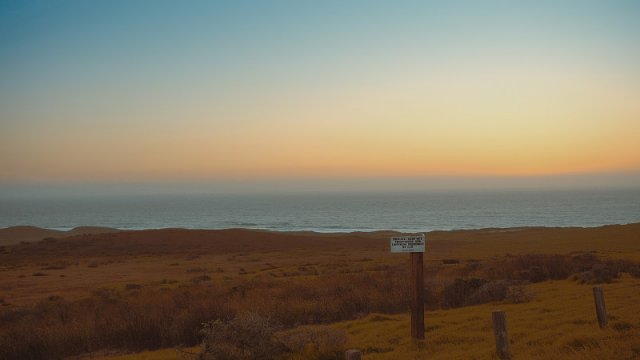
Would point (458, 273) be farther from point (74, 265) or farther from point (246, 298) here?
point (74, 265)

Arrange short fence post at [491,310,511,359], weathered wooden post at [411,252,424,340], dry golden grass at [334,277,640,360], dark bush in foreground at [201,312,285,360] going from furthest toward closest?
weathered wooden post at [411,252,424,340] → dry golden grass at [334,277,640,360] → dark bush in foreground at [201,312,285,360] → short fence post at [491,310,511,359]

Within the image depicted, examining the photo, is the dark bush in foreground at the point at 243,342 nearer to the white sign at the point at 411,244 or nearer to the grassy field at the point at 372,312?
the grassy field at the point at 372,312

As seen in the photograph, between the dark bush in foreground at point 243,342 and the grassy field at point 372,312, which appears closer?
the dark bush in foreground at point 243,342

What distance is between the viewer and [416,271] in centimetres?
1017

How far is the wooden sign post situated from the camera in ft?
32.4

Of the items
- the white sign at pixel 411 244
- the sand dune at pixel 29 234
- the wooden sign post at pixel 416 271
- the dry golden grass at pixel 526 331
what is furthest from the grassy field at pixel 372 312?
the sand dune at pixel 29 234

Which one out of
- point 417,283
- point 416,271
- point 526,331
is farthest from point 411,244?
point 526,331

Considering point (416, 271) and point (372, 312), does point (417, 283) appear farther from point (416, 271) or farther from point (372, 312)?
point (372, 312)

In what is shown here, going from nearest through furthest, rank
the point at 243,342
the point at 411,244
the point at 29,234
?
the point at 243,342 < the point at 411,244 < the point at 29,234

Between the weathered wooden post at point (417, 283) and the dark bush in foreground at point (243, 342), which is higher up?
the weathered wooden post at point (417, 283)

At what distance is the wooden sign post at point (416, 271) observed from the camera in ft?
32.4

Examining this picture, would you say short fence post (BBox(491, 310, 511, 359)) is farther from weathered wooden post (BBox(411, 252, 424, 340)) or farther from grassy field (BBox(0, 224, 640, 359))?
weathered wooden post (BBox(411, 252, 424, 340))

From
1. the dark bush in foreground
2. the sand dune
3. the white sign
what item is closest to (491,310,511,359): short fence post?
the white sign

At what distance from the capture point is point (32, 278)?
1180 inches
